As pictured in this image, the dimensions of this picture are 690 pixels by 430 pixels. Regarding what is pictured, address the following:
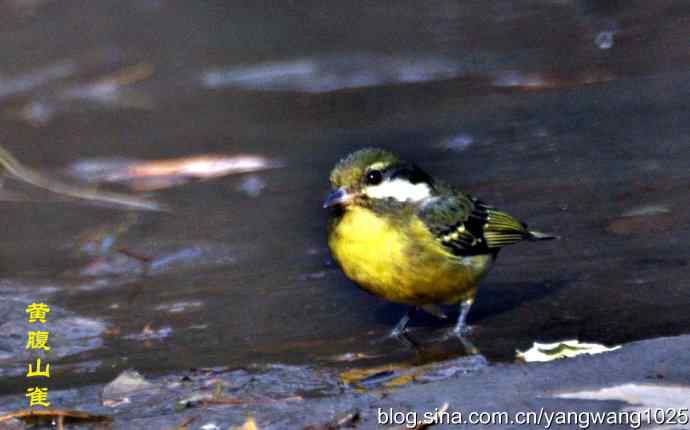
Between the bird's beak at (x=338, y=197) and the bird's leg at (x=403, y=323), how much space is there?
0.76 metres

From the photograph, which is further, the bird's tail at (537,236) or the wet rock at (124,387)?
the bird's tail at (537,236)

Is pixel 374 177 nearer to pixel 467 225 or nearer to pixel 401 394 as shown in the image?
pixel 467 225

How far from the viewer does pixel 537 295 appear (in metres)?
6.97

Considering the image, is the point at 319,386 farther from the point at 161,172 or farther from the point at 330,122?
the point at 330,122

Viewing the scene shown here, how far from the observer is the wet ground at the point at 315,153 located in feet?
22.0

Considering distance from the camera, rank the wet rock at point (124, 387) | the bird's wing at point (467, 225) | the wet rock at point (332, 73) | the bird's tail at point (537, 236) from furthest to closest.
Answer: the wet rock at point (332, 73) < the bird's tail at point (537, 236) < the bird's wing at point (467, 225) < the wet rock at point (124, 387)

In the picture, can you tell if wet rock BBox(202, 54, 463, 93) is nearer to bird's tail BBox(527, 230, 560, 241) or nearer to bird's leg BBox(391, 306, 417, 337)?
bird's tail BBox(527, 230, 560, 241)

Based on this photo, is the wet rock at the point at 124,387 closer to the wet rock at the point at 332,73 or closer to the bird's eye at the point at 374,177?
the bird's eye at the point at 374,177

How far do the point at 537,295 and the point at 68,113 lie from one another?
560 cm

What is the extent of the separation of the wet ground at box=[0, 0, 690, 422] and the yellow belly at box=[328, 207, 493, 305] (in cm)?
29

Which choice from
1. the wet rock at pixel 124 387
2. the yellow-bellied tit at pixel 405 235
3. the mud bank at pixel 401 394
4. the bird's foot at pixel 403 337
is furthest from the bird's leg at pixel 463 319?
the wet rock at pixel 124 387

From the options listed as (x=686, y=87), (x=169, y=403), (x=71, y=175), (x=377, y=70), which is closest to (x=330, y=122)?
(x=377, y=70)

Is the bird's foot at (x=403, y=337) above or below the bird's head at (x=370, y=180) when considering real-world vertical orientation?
below

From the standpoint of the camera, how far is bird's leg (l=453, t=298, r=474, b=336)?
21.8ft
